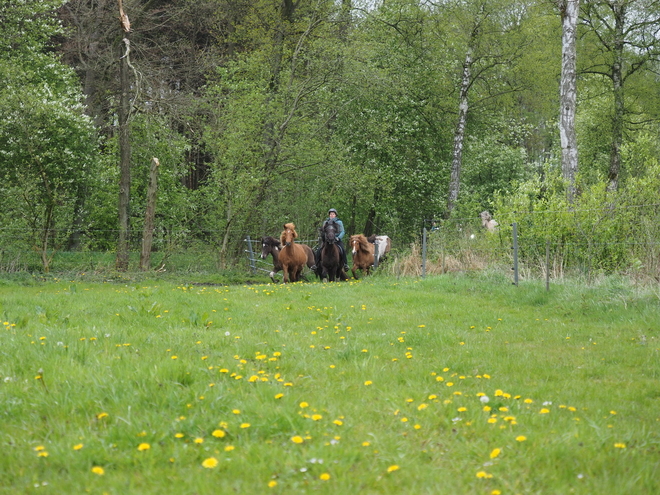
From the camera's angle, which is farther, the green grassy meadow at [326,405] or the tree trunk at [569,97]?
the tree trunk at [569,97]

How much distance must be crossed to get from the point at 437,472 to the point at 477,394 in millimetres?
1579

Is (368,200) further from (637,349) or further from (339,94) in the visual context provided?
(637,349)

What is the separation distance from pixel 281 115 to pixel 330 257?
6297mm

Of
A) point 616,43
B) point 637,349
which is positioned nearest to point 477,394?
point 637,349

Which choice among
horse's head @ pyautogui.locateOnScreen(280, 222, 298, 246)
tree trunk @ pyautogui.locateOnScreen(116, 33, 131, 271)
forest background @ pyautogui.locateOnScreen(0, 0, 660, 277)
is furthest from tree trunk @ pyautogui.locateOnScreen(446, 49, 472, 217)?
tree trunk @ pyautogui.locateOnScreen(116, 33, 131, 271)

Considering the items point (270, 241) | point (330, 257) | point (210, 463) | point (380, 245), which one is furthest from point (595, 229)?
point (210, 463)

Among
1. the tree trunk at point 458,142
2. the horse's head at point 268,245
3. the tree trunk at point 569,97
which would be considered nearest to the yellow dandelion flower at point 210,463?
the tree trunk at point 569,97

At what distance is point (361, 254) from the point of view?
2056 cm

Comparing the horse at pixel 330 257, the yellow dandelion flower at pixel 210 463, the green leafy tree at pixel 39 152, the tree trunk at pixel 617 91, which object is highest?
the tree trunk at pixel 617 91

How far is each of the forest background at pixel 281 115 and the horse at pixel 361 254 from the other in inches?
67.3

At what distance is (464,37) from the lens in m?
25.8

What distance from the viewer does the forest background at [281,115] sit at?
62.7ft

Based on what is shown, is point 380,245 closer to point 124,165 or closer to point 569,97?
point 569,97

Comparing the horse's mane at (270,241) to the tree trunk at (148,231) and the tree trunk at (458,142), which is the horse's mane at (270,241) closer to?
the tree trunk at (148,231)
